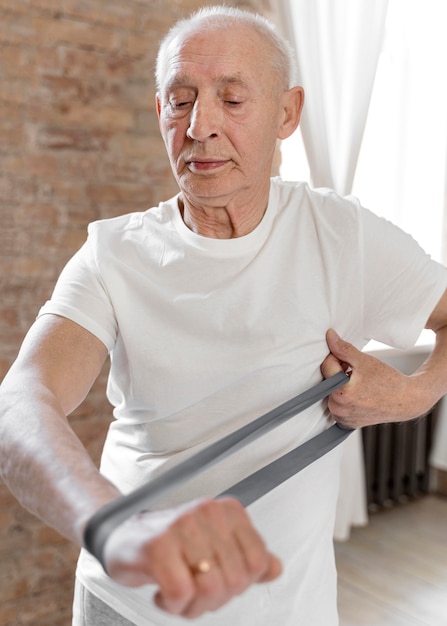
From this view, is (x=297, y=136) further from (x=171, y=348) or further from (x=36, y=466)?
(x=36, y=466)

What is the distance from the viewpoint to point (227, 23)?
1.29 meters

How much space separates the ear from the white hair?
0.06 feet

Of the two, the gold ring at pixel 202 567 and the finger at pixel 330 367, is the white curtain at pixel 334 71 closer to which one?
the finger at pixel 330 367

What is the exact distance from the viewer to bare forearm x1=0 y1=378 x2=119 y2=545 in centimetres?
81

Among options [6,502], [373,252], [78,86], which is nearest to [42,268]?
[78,86]

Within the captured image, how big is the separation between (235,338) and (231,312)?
0.15 ft

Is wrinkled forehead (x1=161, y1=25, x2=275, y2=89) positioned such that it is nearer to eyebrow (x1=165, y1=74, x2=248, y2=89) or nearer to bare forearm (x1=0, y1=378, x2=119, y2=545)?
eyebrow (x1=165, y1=74, x2=248, y2=89)

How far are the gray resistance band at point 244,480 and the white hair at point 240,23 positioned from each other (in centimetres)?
58

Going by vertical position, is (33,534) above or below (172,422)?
below

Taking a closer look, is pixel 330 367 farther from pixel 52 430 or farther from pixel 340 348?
pixel 52 430

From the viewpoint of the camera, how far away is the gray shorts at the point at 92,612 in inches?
50.7

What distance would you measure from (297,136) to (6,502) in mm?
1959

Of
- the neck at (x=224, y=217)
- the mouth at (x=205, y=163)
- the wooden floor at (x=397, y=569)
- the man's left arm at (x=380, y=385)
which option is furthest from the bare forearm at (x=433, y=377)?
the wooden floor at (x=397, y=569)

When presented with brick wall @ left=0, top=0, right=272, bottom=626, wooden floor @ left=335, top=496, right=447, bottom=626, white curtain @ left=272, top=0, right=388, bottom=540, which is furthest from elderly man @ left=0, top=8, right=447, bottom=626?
wooden floor @ left=335, top=496, right=447, bottom=626
